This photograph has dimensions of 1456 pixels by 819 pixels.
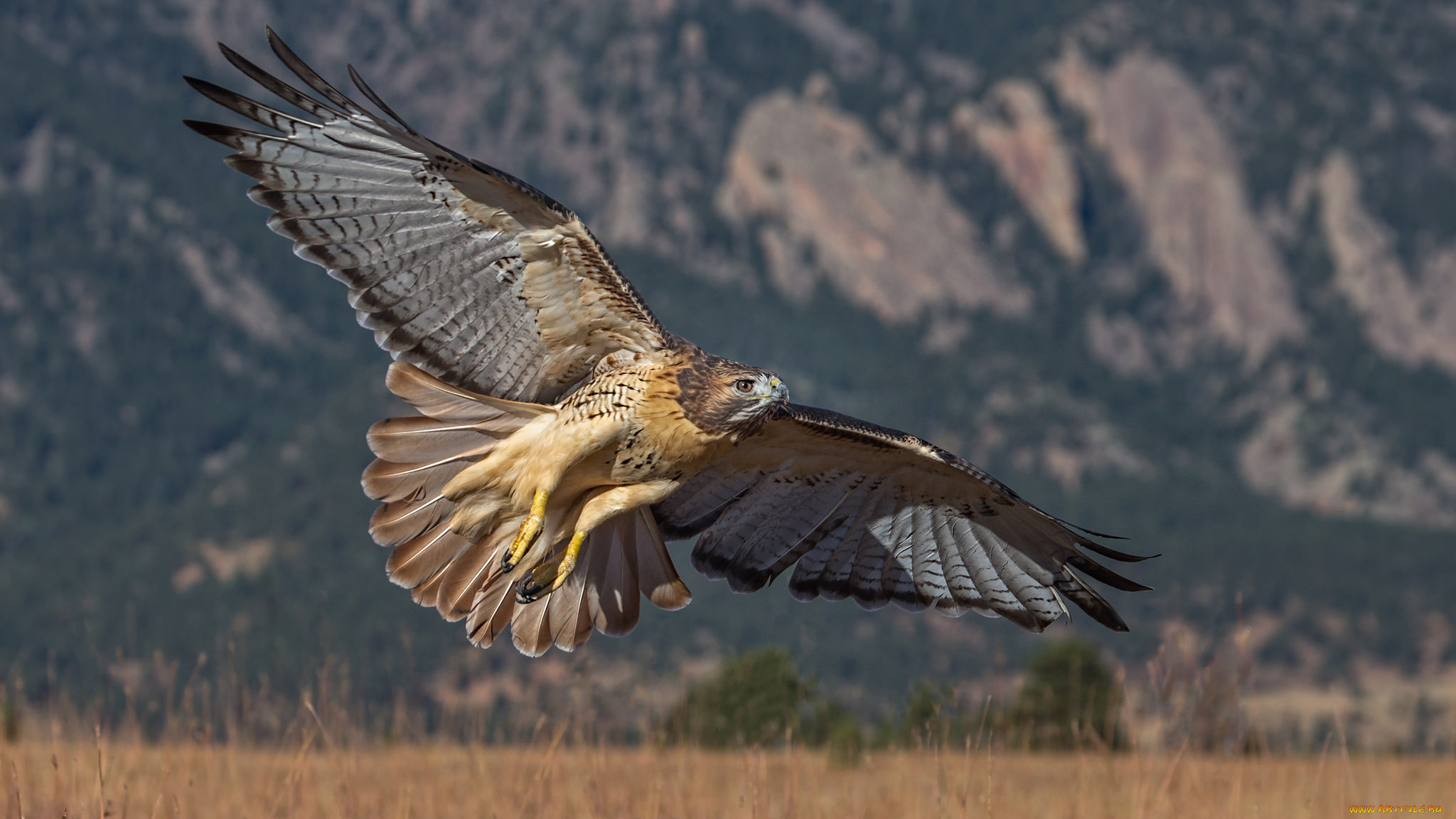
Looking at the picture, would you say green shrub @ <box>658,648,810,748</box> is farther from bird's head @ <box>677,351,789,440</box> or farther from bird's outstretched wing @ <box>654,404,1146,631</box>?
bird's head @ <box>677,351,789,440</box>

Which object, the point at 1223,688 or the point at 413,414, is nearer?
the point at 1223,688

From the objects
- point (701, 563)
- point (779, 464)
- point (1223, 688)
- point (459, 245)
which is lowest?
point (1223, 688)

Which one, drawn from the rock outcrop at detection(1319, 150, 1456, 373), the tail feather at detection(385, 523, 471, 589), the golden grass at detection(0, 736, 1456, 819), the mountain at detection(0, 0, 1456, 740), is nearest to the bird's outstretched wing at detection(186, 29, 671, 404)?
the tail feather at detection(385, 523, 471, 589)

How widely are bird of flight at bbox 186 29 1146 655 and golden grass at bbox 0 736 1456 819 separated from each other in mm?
817

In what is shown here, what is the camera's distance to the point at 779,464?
332 inches

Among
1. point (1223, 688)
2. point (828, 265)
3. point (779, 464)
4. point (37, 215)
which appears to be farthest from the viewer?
point (828, 265)

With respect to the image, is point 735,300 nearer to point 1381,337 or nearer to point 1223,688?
point 1381,337

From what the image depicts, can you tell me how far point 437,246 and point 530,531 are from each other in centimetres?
139

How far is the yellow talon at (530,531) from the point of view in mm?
7348

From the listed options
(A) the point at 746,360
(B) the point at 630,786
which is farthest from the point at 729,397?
(A) the point at 746,360

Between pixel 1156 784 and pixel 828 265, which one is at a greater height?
pixel 828 265

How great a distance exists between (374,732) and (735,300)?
174421 mm

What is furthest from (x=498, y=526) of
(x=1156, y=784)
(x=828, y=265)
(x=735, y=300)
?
(x=828, y=265)

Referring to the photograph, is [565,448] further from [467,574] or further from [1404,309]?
[1404,309]
